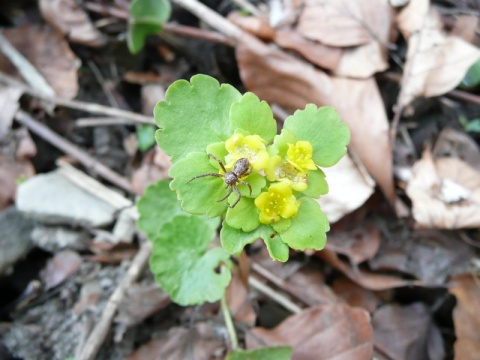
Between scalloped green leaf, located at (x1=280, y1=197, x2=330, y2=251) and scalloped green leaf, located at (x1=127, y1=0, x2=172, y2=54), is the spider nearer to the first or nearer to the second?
scalloped green leaf, located at (x1=280, y1=197, x2=330, y2=251)

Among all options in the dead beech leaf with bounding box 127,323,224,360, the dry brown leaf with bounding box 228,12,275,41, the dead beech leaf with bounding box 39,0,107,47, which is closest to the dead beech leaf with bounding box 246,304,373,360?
the dead beech leaf with bounding box 127,323,224,360

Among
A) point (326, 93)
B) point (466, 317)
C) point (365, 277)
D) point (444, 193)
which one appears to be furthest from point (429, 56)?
point (466, 317)

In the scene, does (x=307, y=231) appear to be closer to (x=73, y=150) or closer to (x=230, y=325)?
(x=230, y=325)

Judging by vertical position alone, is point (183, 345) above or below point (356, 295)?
below

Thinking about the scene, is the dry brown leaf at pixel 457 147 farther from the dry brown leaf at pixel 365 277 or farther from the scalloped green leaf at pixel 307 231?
the scalloped green leaf at pixel 307 231

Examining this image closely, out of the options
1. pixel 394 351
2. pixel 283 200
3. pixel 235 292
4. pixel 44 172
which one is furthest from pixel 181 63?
pixel 394 351

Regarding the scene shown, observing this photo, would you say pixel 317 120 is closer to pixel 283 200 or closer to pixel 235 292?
pixel 283 200
